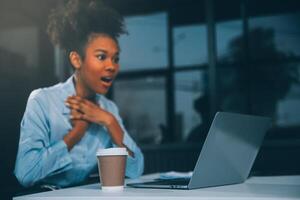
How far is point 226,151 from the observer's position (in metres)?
1.30

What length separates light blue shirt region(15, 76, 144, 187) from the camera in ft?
5.31

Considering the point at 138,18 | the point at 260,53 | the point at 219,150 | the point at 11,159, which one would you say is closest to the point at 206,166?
the point at 219,150

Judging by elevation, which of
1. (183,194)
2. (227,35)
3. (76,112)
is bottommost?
(183,194)

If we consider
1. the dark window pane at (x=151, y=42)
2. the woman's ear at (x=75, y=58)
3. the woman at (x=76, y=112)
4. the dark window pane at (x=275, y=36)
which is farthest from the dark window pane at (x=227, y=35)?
the woman's ear at (x=75, y=58)

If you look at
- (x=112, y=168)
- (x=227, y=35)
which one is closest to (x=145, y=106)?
(x=227, y=35)

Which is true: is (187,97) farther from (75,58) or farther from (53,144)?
(53,144)

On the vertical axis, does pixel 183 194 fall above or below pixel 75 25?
below

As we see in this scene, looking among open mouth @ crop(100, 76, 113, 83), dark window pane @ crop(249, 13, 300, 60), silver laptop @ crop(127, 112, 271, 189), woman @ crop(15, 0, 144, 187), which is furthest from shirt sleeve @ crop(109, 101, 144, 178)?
dark window pane @ crop(249, 13, 300, 60)

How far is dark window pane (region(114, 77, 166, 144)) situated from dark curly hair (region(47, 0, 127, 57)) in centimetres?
226

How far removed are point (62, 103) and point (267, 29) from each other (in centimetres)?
334

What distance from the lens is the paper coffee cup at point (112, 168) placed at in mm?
1316

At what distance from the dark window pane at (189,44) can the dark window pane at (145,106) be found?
327 millimetres

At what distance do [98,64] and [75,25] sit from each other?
0.61ft

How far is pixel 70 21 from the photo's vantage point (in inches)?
74.6
